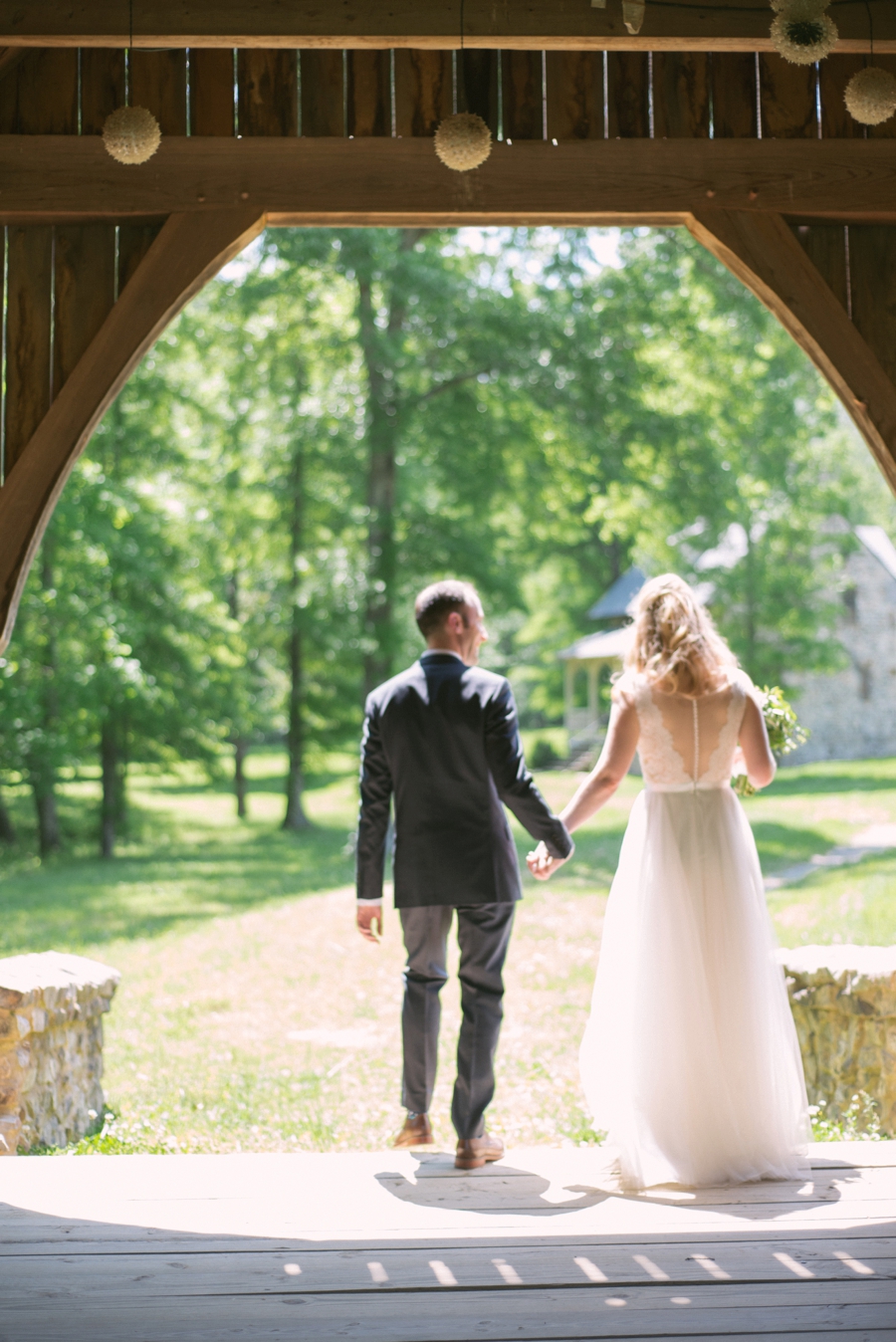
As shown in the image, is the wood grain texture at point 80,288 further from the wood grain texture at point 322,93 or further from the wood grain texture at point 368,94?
the wood grain texture at point 368,94

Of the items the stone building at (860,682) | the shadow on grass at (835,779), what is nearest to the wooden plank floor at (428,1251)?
the shadow on grass at (835,779)

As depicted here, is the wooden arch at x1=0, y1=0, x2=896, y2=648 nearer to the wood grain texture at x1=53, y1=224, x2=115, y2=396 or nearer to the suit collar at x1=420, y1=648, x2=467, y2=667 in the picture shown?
the wood grain texture at x1=53, y1=224, x2=115, y2=396

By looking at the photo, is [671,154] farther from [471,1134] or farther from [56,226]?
[471,1134]

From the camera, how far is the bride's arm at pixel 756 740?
13.1ft

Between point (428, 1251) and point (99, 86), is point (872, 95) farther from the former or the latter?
point (428, 1251)

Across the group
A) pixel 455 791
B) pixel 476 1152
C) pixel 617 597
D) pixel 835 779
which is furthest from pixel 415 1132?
pixel 617 597

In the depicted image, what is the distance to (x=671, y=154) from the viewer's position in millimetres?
4043

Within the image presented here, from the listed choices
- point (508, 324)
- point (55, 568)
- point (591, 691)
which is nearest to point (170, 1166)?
point (55, 568)

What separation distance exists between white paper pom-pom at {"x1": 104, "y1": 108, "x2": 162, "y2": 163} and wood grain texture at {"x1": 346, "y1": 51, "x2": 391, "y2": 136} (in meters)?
0.74

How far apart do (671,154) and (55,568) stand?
14.9 metres

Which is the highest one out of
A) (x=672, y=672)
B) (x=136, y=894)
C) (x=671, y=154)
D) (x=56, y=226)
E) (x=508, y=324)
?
(x=508, y=324)

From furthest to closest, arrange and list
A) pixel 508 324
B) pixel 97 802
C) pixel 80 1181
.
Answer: pixel 97 802, pixel 508 324, pixel 80 1181

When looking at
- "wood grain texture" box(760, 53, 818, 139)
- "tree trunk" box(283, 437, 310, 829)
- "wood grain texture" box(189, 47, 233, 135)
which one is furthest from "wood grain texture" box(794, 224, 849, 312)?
"tree trunk" box(283, 437, 310, 829)

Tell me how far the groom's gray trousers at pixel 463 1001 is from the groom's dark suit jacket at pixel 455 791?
0.28ft
